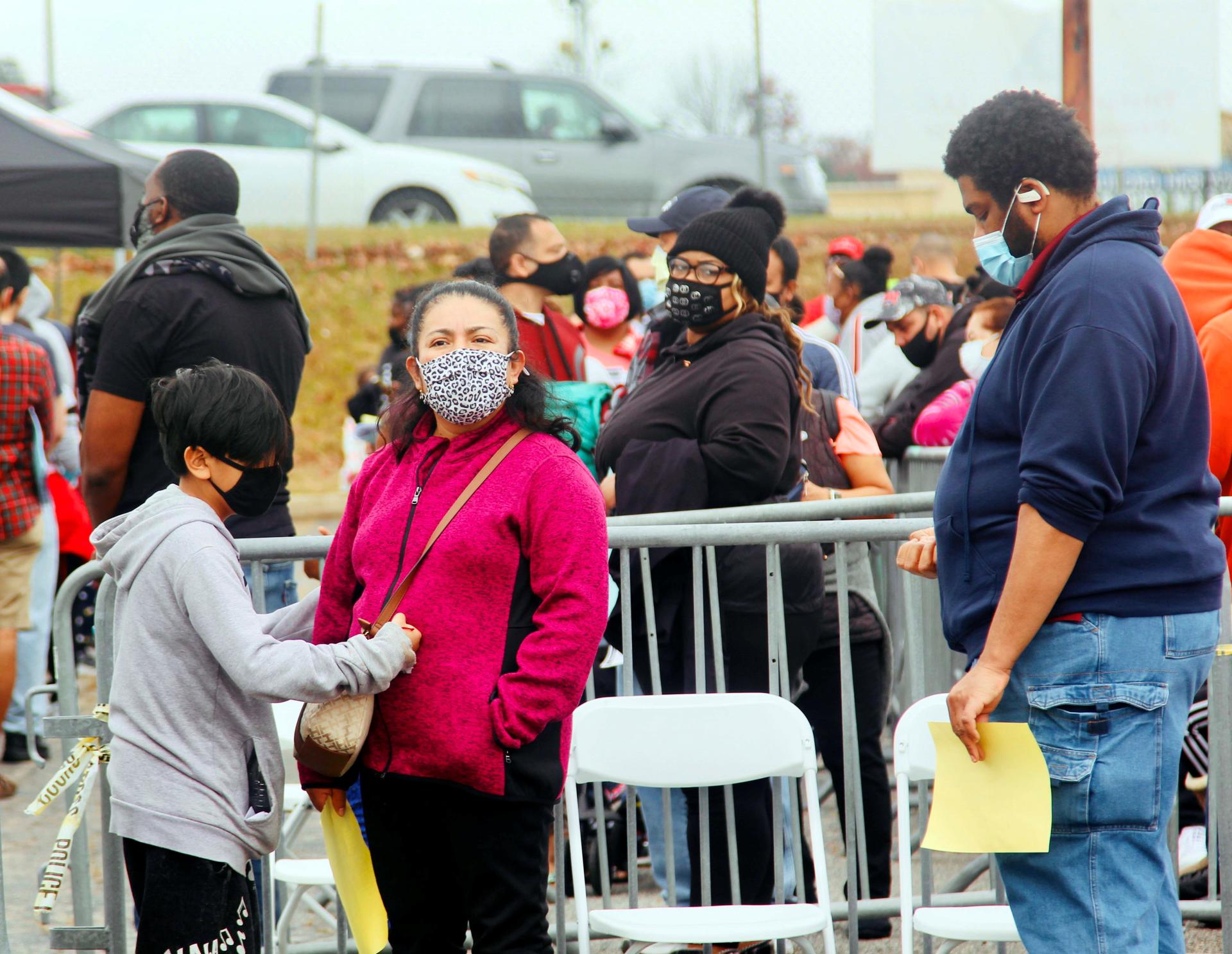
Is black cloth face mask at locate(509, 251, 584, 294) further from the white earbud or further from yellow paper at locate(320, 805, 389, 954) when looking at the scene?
the white earbud

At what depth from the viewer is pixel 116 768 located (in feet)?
9.50

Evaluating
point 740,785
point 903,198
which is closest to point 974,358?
point 740,785

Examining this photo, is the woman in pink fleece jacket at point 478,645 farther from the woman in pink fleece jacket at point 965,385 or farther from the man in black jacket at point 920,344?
the man in black jacket at point 920,344

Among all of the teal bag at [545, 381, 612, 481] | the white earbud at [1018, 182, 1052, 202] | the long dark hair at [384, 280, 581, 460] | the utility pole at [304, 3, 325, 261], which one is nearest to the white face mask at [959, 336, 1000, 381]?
the teal bag at [545, 381, 612, 481]

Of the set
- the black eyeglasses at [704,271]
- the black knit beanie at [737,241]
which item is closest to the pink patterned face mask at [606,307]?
the black knit beanie at [737,241]

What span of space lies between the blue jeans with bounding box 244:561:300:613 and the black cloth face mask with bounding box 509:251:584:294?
1713mm

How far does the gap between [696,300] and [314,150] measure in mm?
10295

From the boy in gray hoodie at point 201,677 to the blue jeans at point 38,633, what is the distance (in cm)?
352

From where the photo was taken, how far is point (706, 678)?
396cm

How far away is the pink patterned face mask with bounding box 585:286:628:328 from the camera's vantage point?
7363mm

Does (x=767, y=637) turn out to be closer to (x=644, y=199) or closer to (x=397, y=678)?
(x=397, y=678)

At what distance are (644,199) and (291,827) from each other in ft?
39.1

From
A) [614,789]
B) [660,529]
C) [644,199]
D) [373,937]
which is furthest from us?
[644,199]

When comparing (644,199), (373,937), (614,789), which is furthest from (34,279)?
(644,199)
